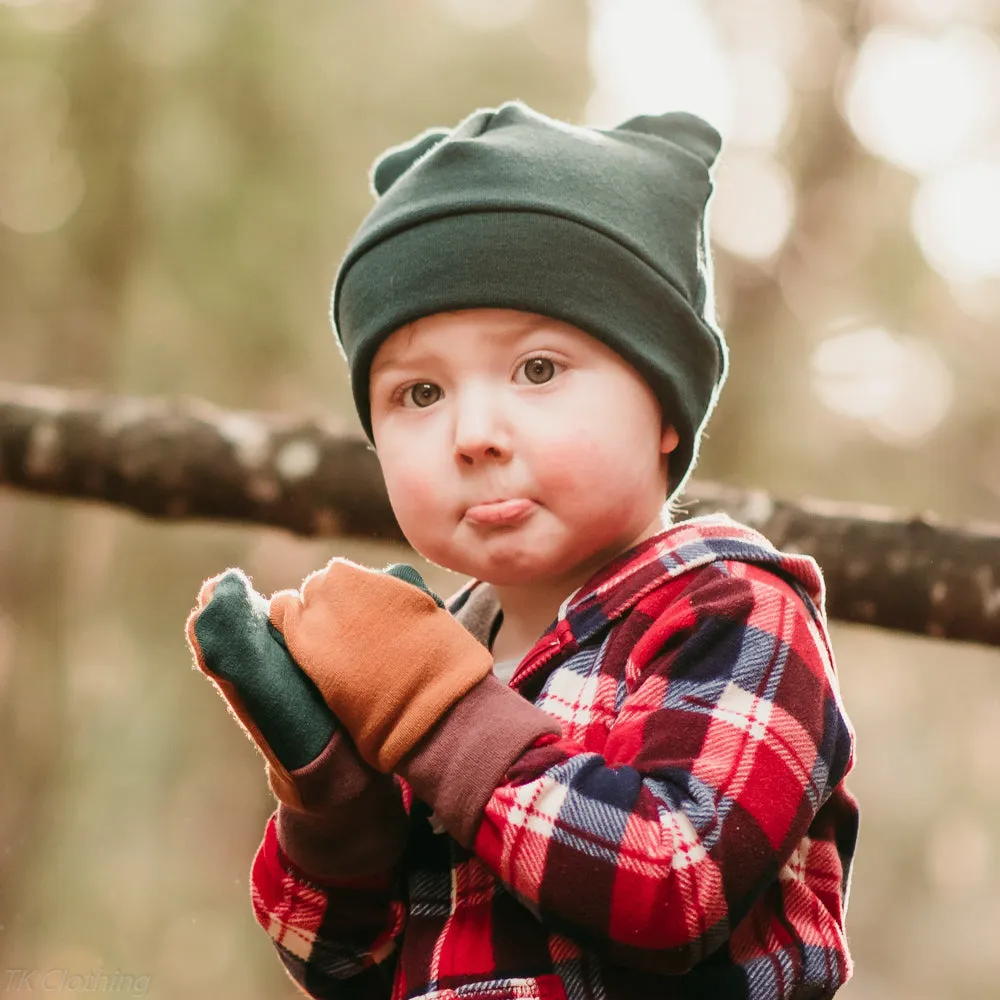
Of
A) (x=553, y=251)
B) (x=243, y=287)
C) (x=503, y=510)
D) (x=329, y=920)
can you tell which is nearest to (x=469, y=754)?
(x=503, y=510)

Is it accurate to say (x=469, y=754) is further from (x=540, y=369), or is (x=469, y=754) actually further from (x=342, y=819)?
(x=540, y=369)

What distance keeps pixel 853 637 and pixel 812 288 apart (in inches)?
107

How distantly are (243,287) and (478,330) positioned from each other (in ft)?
13.7

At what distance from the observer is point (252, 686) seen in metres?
0.95

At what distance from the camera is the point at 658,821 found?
2.93ft

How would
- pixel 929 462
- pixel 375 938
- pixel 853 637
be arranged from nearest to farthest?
pixel 375 938
pixel 929 462
pixel 853 637

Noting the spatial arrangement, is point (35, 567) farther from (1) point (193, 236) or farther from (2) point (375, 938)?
(2) point (375, 938)

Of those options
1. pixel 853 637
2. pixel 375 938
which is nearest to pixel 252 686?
pixel 375 938

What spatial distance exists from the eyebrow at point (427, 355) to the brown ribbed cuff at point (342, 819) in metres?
0.37

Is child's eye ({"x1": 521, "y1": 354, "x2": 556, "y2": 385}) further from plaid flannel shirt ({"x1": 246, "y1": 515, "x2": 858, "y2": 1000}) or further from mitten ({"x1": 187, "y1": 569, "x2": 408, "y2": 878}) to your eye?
mitten ({"x1": 187, "y1": 569, "x2": 408, "y2": 878})

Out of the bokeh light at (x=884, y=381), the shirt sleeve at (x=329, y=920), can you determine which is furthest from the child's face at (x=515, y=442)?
the bokeh light at (x=884, y=381)

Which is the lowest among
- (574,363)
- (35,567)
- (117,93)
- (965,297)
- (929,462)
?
(35,567)

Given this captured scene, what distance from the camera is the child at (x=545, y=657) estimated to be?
0.91 m

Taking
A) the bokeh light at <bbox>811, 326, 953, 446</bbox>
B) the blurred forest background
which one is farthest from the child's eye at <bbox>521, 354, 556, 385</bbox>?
the bokeh light at <bbox>811, 326, 953, 446</bbox>
